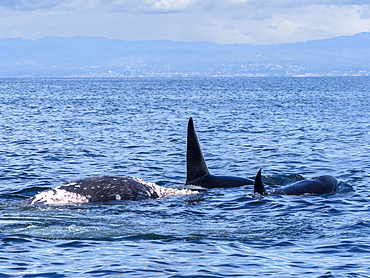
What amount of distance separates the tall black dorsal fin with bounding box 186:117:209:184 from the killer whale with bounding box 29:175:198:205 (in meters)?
1.92

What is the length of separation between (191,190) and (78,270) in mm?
7392

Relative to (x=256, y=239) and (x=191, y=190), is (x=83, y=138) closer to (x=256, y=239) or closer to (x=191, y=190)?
(x=191, y=190)

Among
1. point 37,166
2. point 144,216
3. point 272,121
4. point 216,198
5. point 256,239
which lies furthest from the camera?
point 272,121

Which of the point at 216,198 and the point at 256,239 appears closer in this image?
the point at 256,239

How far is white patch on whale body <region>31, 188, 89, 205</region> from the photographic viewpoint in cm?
1463

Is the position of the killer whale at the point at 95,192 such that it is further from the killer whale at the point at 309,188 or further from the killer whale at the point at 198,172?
the killer whale at the point at 309,188

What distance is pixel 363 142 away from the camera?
32406mm

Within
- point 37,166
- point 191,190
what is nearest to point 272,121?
point 37,166

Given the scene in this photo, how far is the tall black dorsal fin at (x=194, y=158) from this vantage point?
16781mm

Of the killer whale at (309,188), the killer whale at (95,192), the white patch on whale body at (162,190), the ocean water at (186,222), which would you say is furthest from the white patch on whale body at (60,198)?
the killer whale at (309,188)

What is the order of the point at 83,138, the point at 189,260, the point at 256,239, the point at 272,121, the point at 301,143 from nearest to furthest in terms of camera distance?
the point at 189,260, the point at 256,239, the point at 301,143, the point at 83,138, the point at 272,121

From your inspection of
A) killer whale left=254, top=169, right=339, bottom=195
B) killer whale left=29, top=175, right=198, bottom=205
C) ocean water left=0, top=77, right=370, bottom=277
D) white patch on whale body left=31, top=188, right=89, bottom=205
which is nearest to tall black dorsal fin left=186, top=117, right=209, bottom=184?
ocean water left=0, top=77, right=370, bottom=277

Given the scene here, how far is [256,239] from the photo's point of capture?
12.2 meters

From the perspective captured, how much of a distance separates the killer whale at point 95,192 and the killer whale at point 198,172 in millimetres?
1951
